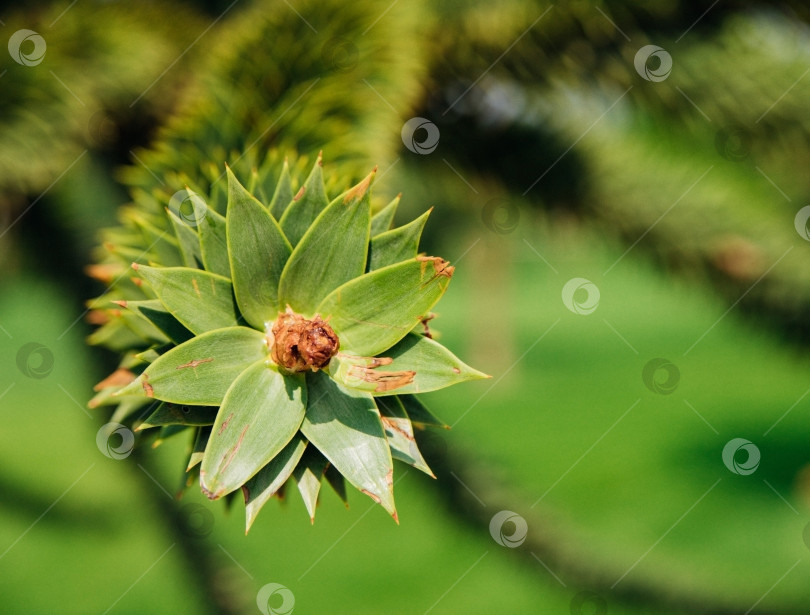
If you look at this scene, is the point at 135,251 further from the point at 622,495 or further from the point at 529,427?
the point at 529,427

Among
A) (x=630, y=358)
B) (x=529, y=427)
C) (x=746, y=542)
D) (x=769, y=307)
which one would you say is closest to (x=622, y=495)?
(x=746, y=542)

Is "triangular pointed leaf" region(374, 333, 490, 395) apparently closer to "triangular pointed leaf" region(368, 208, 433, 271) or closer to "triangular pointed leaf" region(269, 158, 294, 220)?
"triangular pointed leaf" region(368, 208, 433, 271)

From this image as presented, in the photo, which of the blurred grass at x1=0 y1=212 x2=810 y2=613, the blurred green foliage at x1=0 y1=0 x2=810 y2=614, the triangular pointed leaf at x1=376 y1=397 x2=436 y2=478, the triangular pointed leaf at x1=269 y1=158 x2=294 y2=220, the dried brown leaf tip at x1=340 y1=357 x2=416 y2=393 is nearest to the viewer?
the dried brown leaf tip at x1=340 y1=357 x2=416 y2=393

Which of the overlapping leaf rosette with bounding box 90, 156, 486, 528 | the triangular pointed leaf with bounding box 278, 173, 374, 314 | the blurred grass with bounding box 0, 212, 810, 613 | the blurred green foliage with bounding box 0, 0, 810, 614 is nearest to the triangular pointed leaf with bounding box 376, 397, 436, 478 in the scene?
the overlapping leaf rosette with bounding box 90, 156, 486, 528

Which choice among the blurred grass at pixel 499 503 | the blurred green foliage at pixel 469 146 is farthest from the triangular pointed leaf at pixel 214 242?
the blurred grass at pixel 499 503

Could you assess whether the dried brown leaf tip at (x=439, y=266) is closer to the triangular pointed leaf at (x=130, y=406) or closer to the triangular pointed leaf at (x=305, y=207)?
the triangular pointed leaf at (x=305, y=207)

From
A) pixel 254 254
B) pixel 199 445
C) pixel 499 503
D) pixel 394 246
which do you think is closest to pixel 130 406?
pixel 199 445

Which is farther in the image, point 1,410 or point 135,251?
point 1,410
